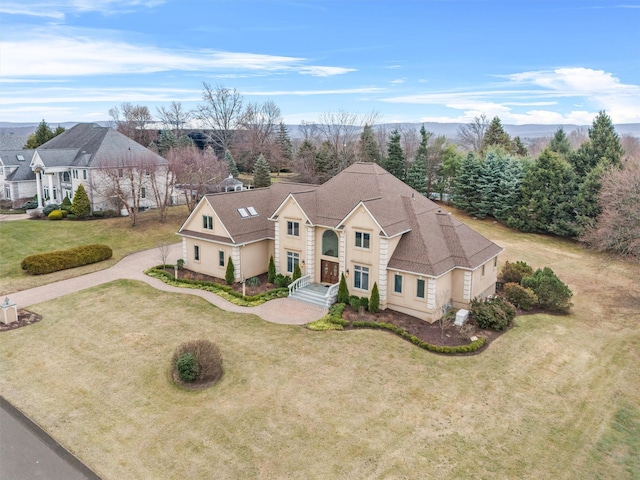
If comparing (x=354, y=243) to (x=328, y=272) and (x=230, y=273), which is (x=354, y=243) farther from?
(x=230, y=273)

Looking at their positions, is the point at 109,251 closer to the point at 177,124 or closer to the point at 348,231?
the point at 348,231

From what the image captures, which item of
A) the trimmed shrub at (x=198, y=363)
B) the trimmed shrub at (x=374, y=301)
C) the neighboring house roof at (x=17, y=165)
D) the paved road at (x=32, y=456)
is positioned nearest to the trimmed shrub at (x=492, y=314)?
the trimmed shrub at (x=374, y=301)

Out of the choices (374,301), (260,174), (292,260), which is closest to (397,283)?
(374,301)

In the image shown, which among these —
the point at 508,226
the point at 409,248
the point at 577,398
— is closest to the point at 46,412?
the point at 409,248

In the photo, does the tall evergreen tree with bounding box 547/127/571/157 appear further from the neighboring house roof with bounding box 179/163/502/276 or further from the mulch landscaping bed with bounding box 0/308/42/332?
the mulch landscaping bed with bounding box 0/308/42/332

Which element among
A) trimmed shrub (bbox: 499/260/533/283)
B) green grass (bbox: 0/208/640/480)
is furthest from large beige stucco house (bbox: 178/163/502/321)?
green grass (bbox: 0/208/640/480)

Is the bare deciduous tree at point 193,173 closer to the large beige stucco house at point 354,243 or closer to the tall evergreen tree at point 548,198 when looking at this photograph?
the large beige stucco house at point 354,243
